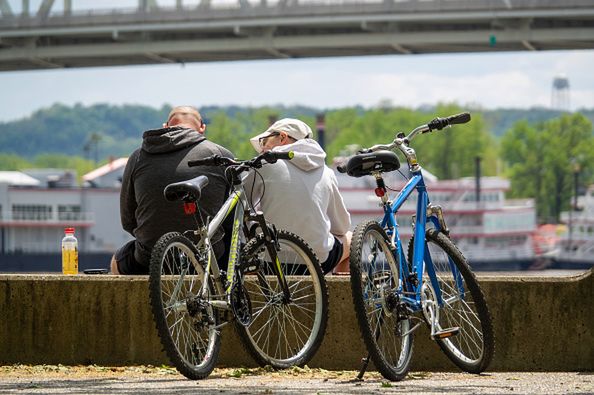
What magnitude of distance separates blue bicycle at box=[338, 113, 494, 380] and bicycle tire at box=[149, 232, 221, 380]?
0.47 meters

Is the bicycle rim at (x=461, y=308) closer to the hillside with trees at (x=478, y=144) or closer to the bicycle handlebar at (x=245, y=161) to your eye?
the bicycle handlebar at (x=245, y=161)

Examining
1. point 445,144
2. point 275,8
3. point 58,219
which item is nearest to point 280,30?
point 275,8

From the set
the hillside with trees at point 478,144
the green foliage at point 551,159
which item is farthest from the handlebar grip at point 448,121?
the green foliage at point 551,159

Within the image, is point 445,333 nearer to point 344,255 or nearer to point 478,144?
point 344,255

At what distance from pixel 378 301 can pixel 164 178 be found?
3.57ft

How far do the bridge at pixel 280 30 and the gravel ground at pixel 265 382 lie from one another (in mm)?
35340

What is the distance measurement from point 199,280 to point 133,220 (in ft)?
3.27

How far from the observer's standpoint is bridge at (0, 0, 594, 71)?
4103 cm

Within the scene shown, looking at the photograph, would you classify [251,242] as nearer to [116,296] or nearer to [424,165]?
[116,296]

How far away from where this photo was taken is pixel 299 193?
576 centimetres

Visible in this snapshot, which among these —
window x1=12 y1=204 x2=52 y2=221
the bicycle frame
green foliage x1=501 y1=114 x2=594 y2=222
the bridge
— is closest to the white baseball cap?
the bicycle frame

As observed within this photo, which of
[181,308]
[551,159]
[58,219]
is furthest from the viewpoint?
[551,159]

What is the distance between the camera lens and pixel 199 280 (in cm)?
490

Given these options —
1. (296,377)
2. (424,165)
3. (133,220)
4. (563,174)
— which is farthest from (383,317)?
(424,165)
